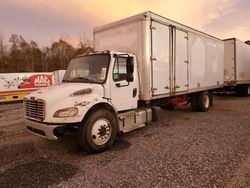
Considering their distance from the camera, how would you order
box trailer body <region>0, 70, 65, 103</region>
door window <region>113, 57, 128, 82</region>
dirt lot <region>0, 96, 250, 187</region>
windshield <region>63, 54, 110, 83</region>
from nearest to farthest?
dirt lot <region>0, 96, 250, 187</region> → windshield <region>63, 54, 110, 83</region> → door window <region>113, 57, 128, 82</region> → box trailer body <region>0, 70, 65, 103</region>

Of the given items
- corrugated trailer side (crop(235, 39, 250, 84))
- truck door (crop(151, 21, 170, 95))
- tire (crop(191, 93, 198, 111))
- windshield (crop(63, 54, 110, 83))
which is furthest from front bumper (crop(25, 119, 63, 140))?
corrugated trailer side (crop(235, 39, 250, 84))

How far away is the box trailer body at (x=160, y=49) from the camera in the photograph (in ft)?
20.8

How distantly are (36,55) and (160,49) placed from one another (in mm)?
36350

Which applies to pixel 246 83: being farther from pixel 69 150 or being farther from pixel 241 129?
pixel 69 150

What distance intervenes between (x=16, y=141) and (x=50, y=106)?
Result: 8.51ft

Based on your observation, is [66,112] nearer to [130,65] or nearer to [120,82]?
[120,82]

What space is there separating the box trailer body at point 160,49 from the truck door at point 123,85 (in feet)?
1.19

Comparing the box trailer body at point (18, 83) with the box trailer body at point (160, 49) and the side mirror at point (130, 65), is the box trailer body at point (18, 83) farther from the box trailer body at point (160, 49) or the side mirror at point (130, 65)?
the side mirror at point (130, 65)

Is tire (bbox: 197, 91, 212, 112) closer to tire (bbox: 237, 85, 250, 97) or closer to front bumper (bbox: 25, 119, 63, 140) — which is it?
front bumper (bbox: 25, 119, 63, 140)

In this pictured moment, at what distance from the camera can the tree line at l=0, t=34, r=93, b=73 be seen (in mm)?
34938

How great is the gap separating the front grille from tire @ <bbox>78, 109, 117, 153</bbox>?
36.4 inches

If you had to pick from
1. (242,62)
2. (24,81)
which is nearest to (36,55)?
(24,81)

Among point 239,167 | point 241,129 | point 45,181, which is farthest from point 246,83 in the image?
point 45,181

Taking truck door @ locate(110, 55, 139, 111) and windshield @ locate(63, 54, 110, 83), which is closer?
windshield @ locate(63, 54, 110, 83)
